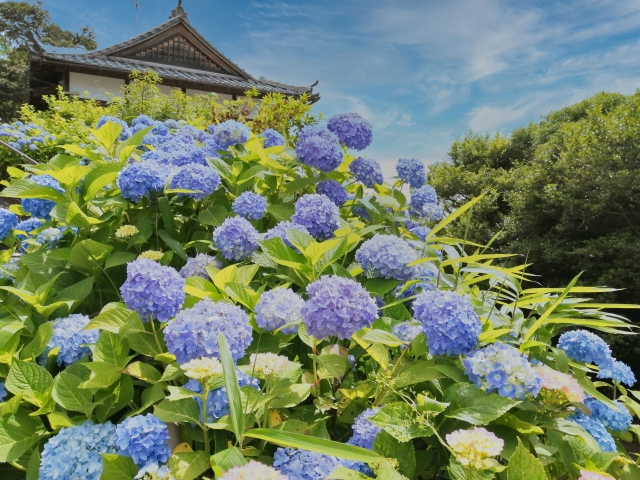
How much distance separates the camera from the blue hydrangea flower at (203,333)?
972mm

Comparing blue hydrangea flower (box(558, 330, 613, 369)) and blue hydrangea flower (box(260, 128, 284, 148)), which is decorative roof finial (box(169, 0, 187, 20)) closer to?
blue hydrangea flower (box(260, 128, 284, 148))

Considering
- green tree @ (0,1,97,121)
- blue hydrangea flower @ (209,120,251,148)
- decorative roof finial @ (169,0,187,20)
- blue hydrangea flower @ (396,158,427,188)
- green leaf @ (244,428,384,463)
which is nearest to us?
green leaf @ (244,428,384,463)

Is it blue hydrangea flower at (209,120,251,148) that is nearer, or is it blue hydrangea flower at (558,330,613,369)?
blue hydrangea flower at (558,330,613,369)

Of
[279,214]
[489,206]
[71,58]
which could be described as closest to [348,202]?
[279,214]

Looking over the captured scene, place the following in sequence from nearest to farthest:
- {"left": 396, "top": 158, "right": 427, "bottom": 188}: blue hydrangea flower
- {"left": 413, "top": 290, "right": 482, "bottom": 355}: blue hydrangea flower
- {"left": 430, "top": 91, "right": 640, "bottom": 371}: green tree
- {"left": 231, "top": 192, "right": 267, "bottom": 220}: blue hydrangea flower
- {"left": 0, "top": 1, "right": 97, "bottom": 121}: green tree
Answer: {"left": 413, "top": 290, "right": 482, "bottom": 355}: blue hydrangea flower < {"left": 231, "top": 192, "right": 267, "bottom": 220}: blue hydrangea flower < {"left": 396, "top": 158, "right": 427, "bottom": 188}: blue hydrangea flower < {"left": 430, "top": 91, "right": 640, "bottom": 371}: green tree < {"left": 0, "top": 1, "right": 97, "bottom": 121}: green tree

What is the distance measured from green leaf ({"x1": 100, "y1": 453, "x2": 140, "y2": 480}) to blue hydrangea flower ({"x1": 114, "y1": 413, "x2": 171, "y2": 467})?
0.09ft

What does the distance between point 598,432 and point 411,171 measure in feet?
4.91

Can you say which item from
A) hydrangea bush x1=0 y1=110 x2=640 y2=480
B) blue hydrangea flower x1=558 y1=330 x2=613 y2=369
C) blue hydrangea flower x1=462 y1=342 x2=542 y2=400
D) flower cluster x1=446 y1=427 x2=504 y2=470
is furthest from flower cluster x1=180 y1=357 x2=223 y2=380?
blue hydrangea flower x1=558 y1=330 x2=613 y2=369

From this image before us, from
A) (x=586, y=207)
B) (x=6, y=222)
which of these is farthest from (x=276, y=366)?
(x=586, y=207)

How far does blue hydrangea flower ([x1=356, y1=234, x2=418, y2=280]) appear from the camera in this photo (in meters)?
1.36

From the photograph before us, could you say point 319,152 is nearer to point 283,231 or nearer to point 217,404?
point 283,231

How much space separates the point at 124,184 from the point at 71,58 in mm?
15850

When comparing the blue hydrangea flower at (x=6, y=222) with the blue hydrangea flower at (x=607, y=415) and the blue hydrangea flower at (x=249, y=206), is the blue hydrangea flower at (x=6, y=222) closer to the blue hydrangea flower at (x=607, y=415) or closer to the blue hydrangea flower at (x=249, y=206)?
the blue hydrangea flower at (x=249, y=206)

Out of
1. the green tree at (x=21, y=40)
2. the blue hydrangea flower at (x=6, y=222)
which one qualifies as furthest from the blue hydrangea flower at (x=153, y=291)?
the green tree at (x=21, y=40)
